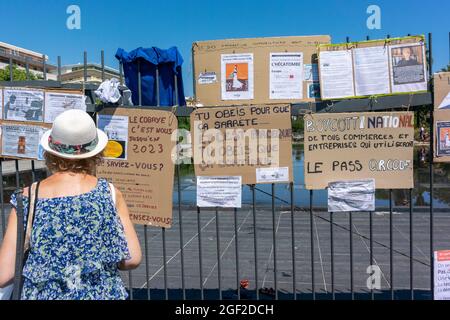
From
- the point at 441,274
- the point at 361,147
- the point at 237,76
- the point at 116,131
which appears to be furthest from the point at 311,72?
the point at 441,274

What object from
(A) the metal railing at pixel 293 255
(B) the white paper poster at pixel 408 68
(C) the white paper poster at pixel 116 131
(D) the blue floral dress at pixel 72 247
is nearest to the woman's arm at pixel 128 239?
(D) the blue floral dress at pixel 72 247

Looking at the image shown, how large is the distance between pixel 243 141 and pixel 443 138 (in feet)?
4.69

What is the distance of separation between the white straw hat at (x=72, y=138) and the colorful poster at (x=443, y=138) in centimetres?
234

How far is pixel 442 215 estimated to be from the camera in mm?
8688

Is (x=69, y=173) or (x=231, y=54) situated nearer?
(x=69, y=173)

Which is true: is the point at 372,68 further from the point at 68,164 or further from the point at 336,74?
the point at 68,164

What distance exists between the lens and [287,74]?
3162 millimetres

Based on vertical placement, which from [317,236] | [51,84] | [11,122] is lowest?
[317,236]

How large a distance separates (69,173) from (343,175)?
1.94 meters

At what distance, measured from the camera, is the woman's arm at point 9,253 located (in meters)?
2.09

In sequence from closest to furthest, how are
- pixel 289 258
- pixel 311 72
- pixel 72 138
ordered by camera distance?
pixel 72 138
pixel 311 72
pixel 289 258

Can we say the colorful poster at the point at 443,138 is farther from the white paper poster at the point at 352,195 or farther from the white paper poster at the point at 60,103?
the white paper poster at the point at 60,103
